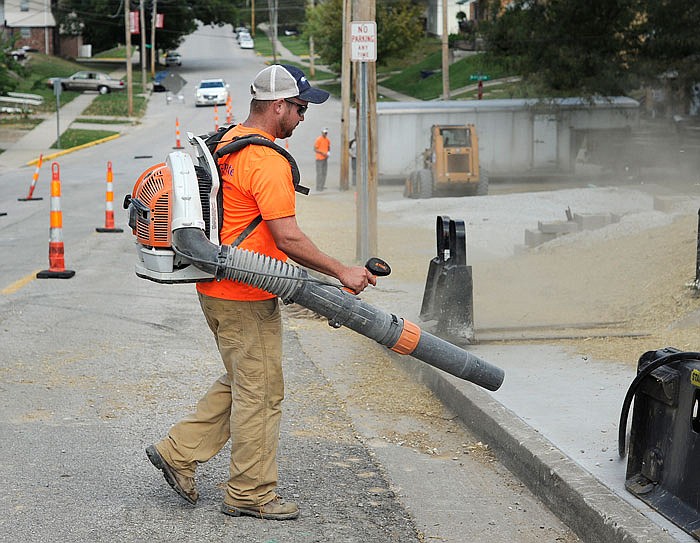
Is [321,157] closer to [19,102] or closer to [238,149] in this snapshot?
[238,149]

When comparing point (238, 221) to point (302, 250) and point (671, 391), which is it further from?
point (671, 391)

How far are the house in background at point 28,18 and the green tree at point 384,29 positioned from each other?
2664cm

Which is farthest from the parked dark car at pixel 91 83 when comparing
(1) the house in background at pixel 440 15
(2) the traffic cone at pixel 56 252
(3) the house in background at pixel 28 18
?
(2) the traffic cone at pixel 56 252

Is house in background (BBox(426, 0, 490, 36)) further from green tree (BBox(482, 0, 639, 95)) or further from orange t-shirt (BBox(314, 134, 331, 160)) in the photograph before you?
orange t-shirt (BBox(314, 134, 331, 160))

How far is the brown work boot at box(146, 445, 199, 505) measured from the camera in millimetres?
5066

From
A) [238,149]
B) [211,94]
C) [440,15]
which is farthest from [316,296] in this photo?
[440,15]

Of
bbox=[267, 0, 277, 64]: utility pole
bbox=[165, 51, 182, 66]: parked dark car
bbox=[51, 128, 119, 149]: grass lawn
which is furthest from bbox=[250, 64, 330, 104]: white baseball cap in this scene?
bbox=[165, 51, 182, 66]: parked dark car

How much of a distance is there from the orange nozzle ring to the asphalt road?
82 centimetres

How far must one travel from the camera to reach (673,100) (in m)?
33.6

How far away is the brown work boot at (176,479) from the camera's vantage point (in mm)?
5066

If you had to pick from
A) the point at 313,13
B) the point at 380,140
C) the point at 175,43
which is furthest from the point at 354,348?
the point at 175,43

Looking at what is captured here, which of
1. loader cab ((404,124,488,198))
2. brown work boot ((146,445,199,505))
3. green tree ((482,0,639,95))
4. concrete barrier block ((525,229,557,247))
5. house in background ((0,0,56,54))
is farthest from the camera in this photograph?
house in background ((0,0,56,54))

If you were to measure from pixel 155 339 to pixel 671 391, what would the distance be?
18.3 feet

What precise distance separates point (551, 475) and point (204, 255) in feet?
6.63
